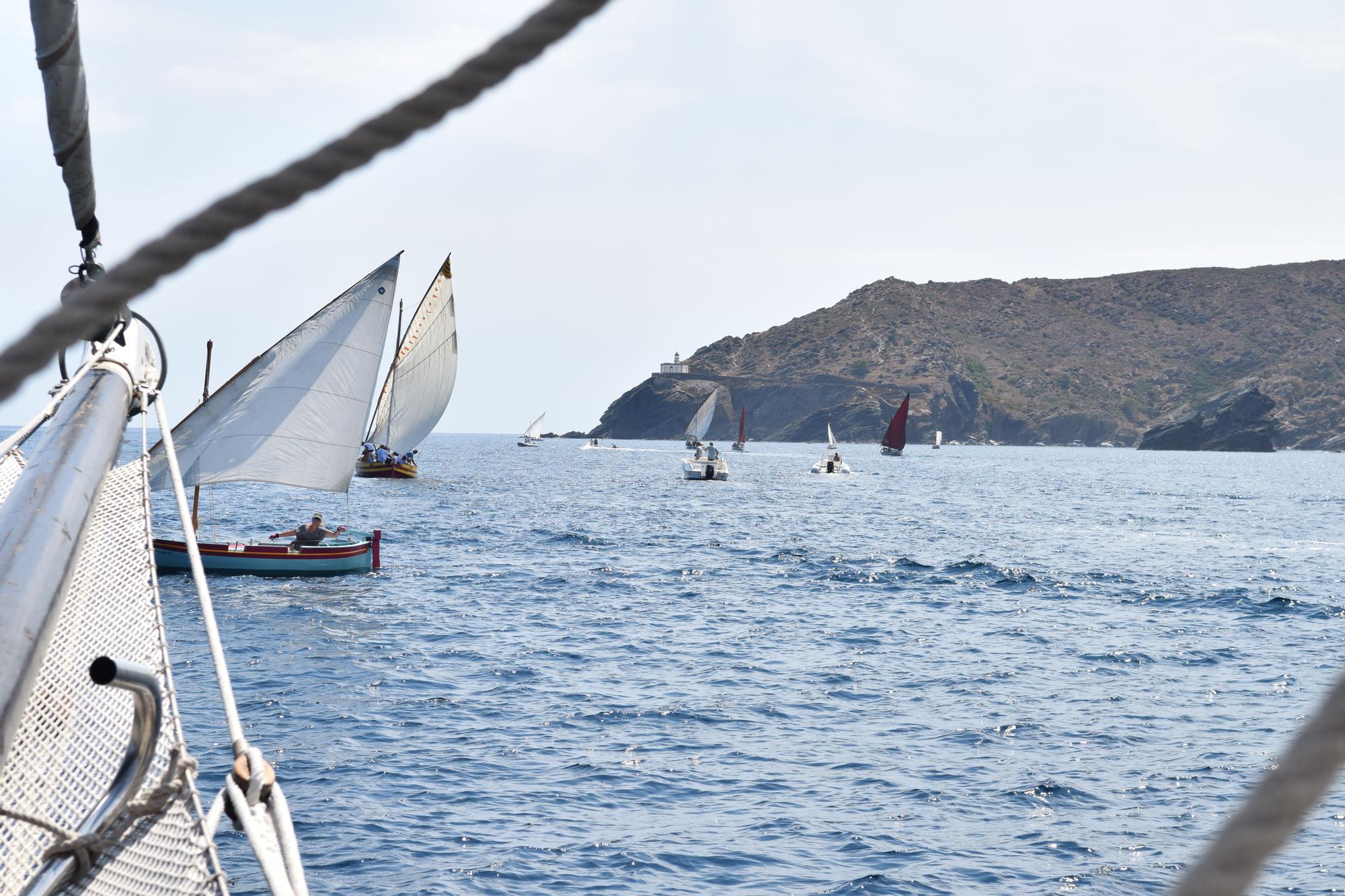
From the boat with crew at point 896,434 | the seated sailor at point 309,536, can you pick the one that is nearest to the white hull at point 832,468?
the boat with crew at point 896,434

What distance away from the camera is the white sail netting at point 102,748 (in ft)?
13.9

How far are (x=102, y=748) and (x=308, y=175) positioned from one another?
431cm

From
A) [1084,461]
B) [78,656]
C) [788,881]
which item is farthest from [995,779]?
[1084,461]

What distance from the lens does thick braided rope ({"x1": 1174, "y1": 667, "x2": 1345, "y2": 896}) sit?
1.07m

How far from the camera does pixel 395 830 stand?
540 inches

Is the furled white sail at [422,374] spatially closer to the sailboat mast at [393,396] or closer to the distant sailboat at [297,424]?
the sailboat mast at [393,396]

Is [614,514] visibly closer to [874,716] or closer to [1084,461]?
[874,716]

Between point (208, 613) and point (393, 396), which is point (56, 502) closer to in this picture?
point (208, 613)

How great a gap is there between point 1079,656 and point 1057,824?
460 inches

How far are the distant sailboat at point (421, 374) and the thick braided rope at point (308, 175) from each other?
63793 mm

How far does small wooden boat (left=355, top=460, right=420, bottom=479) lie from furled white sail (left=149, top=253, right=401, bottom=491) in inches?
1665

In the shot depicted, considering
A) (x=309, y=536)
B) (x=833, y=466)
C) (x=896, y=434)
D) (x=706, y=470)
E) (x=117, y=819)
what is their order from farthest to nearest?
(x=896, y=434) < (x=833, y=466) < (x=706, y=470) < (x=309, y=536) < (x=117, y=819)

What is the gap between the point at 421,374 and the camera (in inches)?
2677

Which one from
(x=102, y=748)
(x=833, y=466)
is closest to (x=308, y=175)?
(x=102, y=748)
